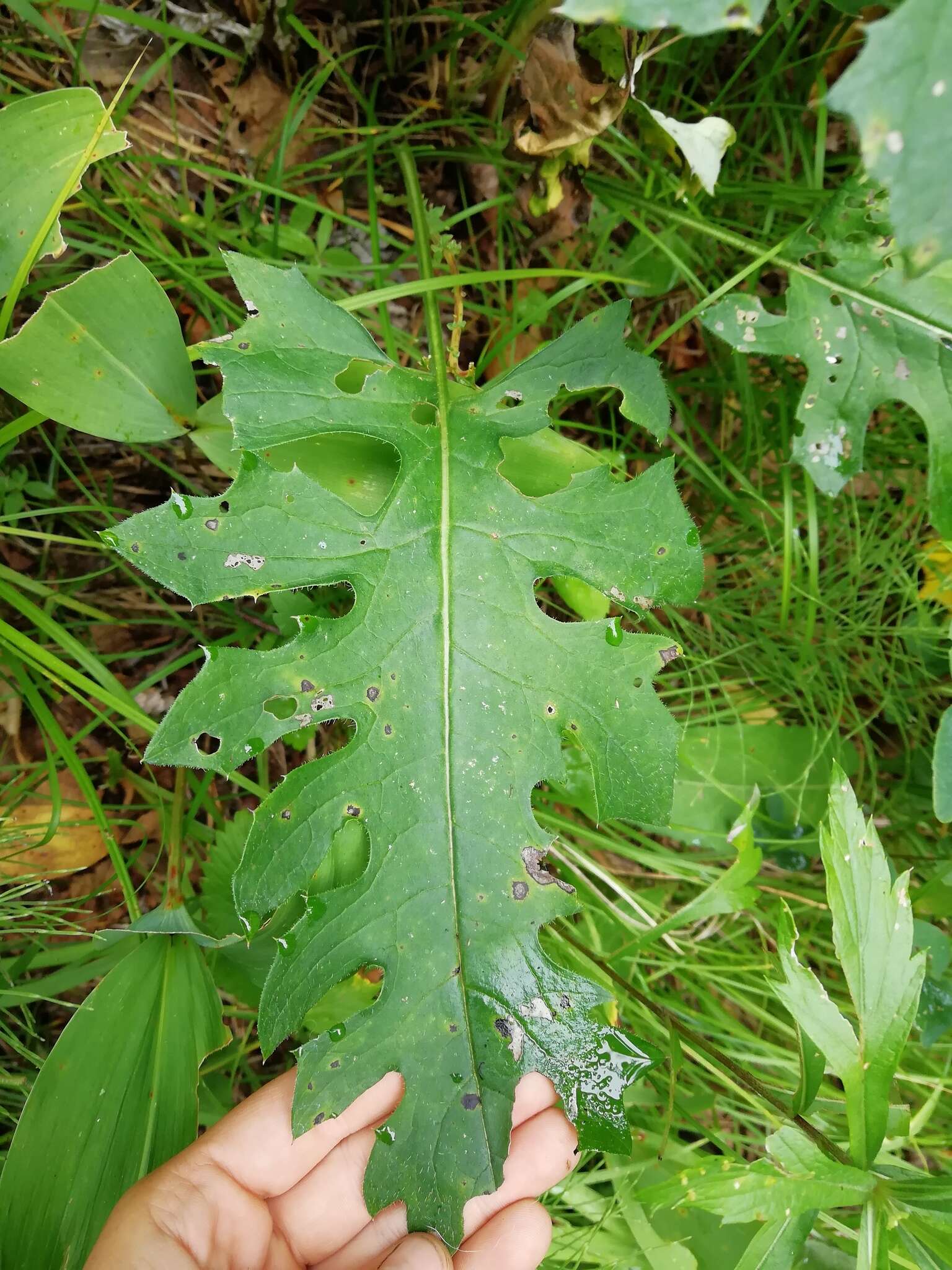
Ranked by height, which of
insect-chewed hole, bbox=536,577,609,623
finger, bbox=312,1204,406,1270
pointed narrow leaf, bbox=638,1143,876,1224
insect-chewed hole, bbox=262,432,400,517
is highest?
insect-chewed hole, bbox=262,432,400,517

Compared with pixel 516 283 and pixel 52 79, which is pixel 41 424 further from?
pixel 516 283

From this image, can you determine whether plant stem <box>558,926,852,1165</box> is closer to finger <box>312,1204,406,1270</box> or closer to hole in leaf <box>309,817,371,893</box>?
hole in leaf <box>309,817,371,893</box>

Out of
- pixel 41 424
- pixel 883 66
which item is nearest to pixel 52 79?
pixel 41 424

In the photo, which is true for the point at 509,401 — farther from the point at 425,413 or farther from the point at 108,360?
the point at 108,360

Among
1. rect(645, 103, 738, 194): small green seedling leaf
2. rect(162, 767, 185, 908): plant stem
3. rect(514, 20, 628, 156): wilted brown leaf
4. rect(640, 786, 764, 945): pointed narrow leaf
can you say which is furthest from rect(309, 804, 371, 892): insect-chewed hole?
rect(514, 20, 628, 156): wilted brown leaf

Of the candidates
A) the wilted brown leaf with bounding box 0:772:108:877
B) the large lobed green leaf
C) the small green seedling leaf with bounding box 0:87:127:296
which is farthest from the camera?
the wilted brown leaf with bounding box 0:772:108:877

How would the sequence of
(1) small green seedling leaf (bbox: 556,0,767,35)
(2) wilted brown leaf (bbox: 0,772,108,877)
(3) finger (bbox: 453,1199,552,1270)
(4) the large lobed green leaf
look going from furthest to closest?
(2) wilted brown leaf (bbox: 0,772,108,877) < (3) finger (bbox: 453,1199,552,1270) < (4) the large lobed green leaf < (1) small green seedling leaf (bbox: 556,0,767,35)

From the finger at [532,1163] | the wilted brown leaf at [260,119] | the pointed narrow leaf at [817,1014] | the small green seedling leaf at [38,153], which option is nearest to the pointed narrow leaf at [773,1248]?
the pointed narrow leaf at [817,1014]
